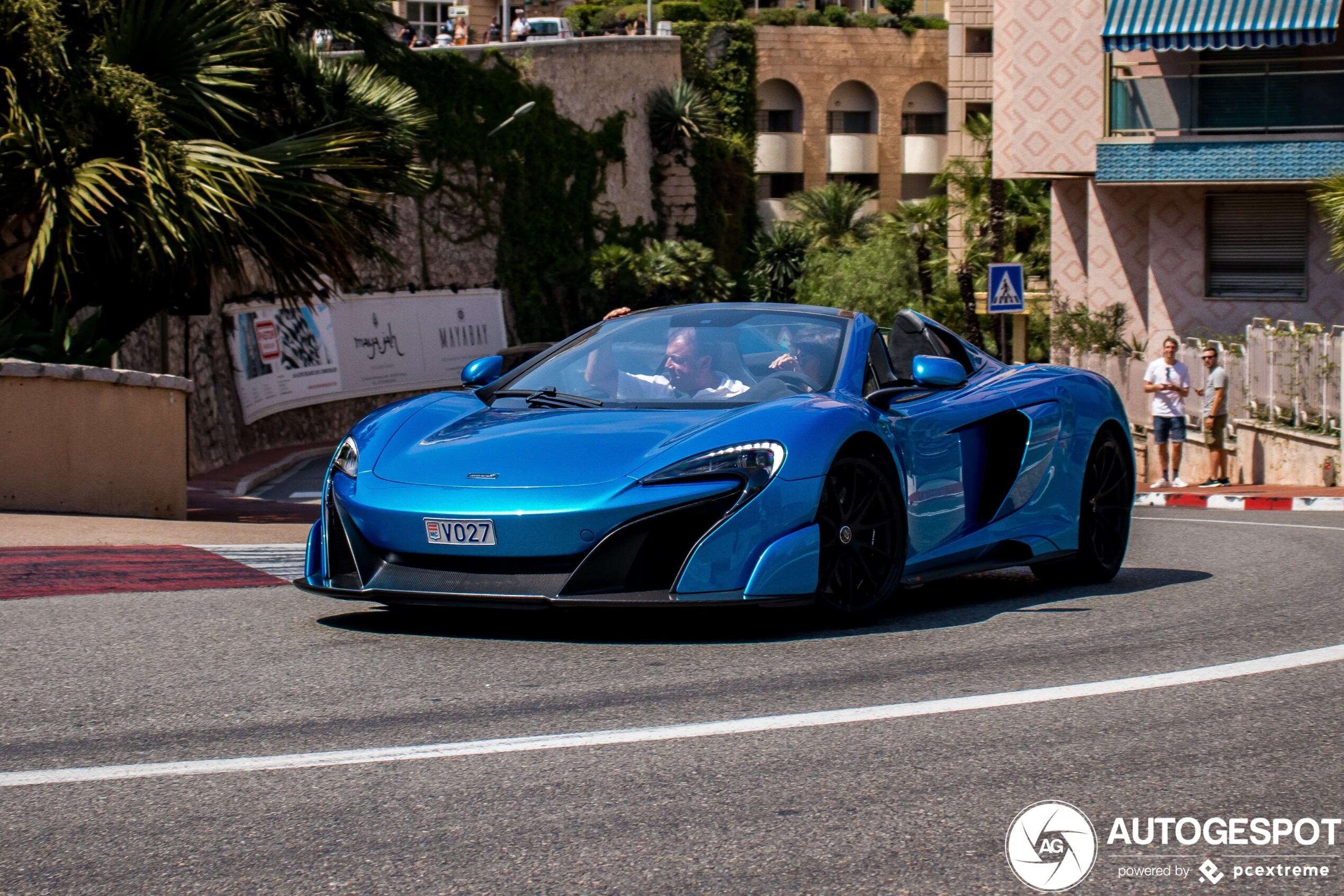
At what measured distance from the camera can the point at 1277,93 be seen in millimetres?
25688

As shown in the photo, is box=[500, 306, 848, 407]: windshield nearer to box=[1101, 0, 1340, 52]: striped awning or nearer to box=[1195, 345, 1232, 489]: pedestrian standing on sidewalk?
box=[1195, 345, 1232, 489]: pedestrian standing on sidewalk

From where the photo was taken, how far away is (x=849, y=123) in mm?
76375

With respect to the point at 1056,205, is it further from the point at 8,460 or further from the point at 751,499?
the point at 751,499

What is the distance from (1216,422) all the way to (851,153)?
187 feet

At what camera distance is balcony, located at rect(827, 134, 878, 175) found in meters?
75.6

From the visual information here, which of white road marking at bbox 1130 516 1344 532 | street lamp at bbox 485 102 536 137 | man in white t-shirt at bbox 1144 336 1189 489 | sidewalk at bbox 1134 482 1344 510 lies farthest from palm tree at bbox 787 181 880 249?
white road marking at bbox 1130 516 1344 532

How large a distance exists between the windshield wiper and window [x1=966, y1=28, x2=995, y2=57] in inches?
2428

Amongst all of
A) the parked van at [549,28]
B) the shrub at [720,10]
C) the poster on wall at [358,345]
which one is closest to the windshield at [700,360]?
the poster on wall at [358,345]

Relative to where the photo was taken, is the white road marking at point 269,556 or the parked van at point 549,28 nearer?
the white road marking at point 269,556

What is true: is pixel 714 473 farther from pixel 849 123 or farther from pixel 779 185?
pixel 849 123

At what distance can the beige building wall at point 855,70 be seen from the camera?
73.6 m

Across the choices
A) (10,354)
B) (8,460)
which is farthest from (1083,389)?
(10,354)

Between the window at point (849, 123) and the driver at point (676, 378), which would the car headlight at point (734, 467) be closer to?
the driver at point (676, 378)

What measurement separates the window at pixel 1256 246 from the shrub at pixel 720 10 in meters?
42.0
